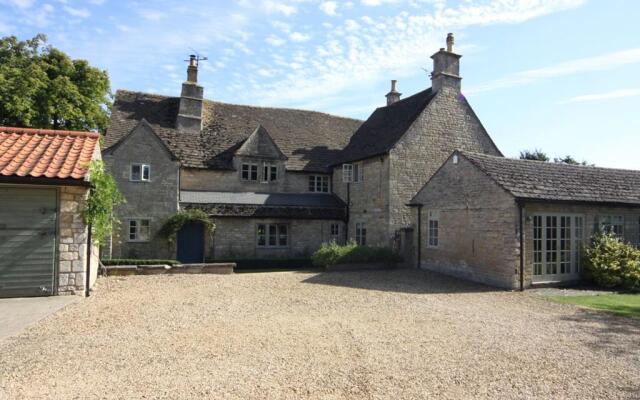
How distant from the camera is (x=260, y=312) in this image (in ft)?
32.0

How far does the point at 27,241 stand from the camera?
9938 millimetres

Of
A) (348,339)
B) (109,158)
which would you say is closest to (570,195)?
(348,339)

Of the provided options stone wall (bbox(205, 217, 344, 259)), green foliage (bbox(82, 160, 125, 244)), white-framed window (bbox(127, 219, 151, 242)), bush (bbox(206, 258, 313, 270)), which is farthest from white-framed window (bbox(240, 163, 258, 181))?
green foliage (bbox(82, 160, 125, 244))

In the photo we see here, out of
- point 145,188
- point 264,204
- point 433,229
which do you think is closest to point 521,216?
point 433,229

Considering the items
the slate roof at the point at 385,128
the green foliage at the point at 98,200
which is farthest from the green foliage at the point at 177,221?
the slate roof at the point at 385,128

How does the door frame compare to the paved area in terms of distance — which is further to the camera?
the door frame

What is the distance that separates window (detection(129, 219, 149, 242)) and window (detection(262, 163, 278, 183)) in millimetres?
7060

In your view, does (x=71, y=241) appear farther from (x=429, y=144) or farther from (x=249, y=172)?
(x=429, y=144)

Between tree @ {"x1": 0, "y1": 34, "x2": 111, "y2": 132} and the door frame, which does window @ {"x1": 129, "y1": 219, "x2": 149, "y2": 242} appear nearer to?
tree @ {"x1": 0, "y1": 34, "x2": 111, "y2": 132}

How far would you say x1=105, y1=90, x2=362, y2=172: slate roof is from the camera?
22.8 meters

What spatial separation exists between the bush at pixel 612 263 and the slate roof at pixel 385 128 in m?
10.0

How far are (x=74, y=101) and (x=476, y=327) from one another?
28871 mm

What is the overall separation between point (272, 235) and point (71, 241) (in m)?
12.8

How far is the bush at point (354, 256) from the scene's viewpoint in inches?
707
